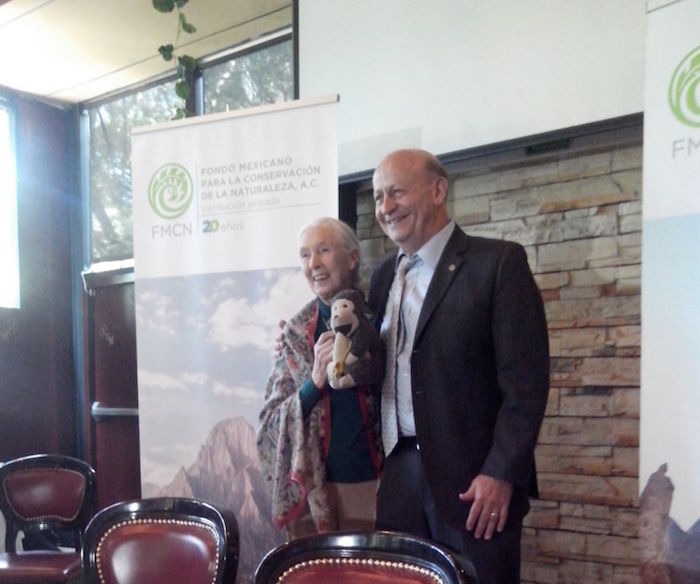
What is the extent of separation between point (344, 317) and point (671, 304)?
803 millimetres

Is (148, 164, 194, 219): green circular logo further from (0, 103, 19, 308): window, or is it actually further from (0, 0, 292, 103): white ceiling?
(0, 103, 19, 308): window

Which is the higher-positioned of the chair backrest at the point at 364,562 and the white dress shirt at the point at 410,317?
the white dress shirt at the point at 410,317

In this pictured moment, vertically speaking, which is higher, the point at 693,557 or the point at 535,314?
the point at 535,314

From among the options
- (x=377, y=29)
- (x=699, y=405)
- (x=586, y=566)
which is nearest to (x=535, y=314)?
(x=699, y=405)

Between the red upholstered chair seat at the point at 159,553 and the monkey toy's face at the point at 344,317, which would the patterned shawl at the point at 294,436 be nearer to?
the monkey toy's face at the point at 344,317

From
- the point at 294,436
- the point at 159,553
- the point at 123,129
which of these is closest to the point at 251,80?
the point at 123,129

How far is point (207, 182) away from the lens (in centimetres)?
260

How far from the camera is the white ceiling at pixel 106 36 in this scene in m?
3.40

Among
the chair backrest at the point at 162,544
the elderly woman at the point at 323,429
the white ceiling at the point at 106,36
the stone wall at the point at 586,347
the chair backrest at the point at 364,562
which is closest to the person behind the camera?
the chair backrest at the point at 364,562

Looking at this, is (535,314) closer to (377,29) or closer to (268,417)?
(268,417)

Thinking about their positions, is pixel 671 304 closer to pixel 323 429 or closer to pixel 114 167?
pixel 323 429

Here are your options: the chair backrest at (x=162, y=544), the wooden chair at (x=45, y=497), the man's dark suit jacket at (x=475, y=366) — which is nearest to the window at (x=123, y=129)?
the wooden chair at (x=45, y=497)

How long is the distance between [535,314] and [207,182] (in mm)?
1472

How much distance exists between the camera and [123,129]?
444cm
